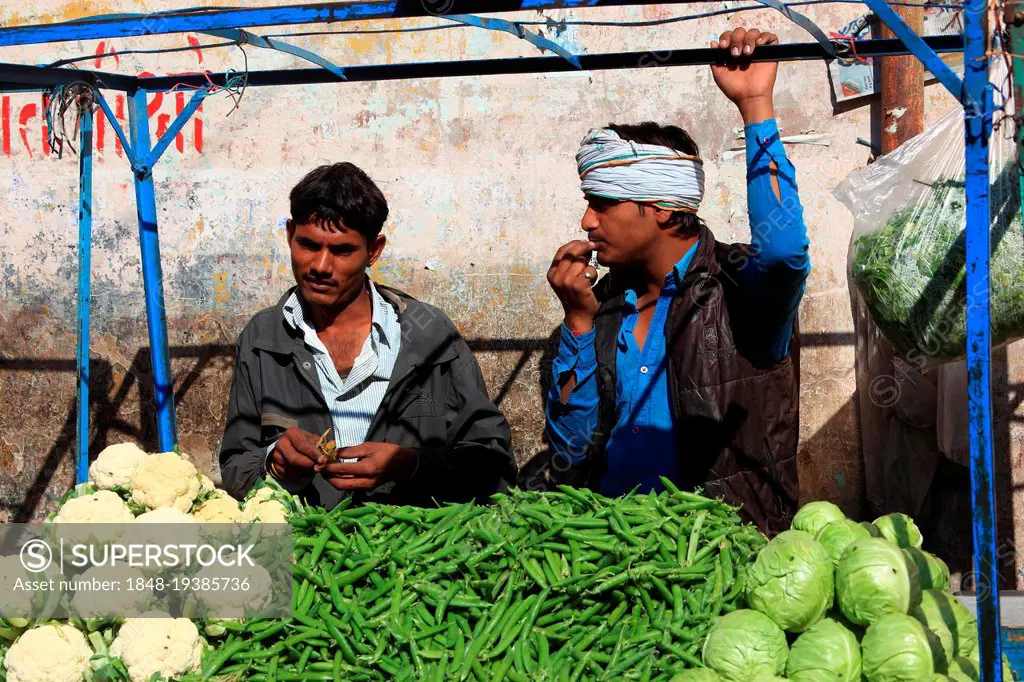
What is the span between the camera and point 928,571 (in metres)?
2.37

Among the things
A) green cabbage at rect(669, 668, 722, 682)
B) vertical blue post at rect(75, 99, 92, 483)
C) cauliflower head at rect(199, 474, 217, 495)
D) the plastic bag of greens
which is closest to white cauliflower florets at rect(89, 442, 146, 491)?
cauliflower head at rect(199, 474, 217, 495)

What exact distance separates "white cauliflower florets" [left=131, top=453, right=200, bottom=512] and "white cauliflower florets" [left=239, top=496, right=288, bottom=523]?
165 mm

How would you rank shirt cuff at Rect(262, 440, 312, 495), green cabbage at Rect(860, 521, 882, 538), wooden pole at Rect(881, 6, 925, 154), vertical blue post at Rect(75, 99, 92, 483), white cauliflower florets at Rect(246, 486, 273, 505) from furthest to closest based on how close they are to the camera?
1. wooden pole at Rect(881, 6, 925, 154)
2. vertical blue post at Rect(75, 99, 92, 483)
3. shirt cuff at Rect(262, 440, 312, 495)
4. white cauliflower florets at Rect(246, 486, 273, 505)
5. green cabbage at Rect(860, 521, 882, 538)

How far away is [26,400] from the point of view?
5.09 metres

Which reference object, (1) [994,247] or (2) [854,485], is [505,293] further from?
(1) [994,247]

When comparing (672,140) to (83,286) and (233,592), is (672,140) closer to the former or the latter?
(233,592)

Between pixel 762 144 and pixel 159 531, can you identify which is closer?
pixel 159 531

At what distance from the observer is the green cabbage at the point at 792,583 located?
2.17 meters

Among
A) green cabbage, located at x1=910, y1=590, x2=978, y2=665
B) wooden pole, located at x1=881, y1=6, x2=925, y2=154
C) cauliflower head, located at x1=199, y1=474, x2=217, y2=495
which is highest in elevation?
wooden pole, located at x1=881, y1=6, x2=925, y2=154

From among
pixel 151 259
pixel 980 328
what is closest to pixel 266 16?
pixel 151 259

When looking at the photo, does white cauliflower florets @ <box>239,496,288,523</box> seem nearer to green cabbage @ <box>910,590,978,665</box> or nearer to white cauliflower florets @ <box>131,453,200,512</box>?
white cauliflower florets @ <box>131,453,200,512</box>

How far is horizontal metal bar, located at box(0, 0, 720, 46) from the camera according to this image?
223cm

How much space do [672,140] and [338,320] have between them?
140 centimetres

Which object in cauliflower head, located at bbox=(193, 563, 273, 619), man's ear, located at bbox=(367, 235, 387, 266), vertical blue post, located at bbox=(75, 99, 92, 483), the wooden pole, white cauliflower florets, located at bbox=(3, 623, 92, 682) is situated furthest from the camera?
the wooden pole
